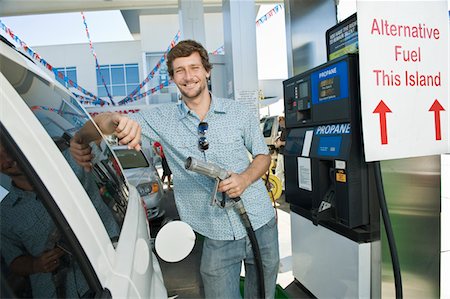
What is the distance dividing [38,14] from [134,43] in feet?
49.5

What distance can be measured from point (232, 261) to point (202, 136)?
663mm

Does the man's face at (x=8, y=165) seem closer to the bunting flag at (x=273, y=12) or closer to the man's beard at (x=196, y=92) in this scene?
the man's beard at (x=196, y=92)

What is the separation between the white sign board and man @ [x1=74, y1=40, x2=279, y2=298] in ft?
1.93

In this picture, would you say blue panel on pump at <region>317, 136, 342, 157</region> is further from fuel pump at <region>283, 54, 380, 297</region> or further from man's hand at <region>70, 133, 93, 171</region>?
man's hand at <region>70, 133, 93, 171</region>

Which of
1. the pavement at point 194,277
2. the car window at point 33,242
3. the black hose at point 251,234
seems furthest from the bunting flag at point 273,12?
the car window at point 33,242

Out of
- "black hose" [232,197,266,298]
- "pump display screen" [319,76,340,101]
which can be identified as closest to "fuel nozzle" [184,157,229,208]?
"black hose" [232,197,266,298]

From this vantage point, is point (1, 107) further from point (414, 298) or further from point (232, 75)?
point (232, 75)

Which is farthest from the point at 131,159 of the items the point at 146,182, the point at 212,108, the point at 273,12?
the point at 273,12

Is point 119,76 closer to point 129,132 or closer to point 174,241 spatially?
point 129,132

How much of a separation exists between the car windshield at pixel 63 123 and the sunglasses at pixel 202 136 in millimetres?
460

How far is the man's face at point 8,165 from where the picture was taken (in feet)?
1.92

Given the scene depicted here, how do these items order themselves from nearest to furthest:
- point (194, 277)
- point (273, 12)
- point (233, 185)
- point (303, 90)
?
point (233, 185) < point (303, 90) < point (194, 277) < point (273, 12)

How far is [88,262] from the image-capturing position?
0.68 meters

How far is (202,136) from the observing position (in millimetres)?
1584
